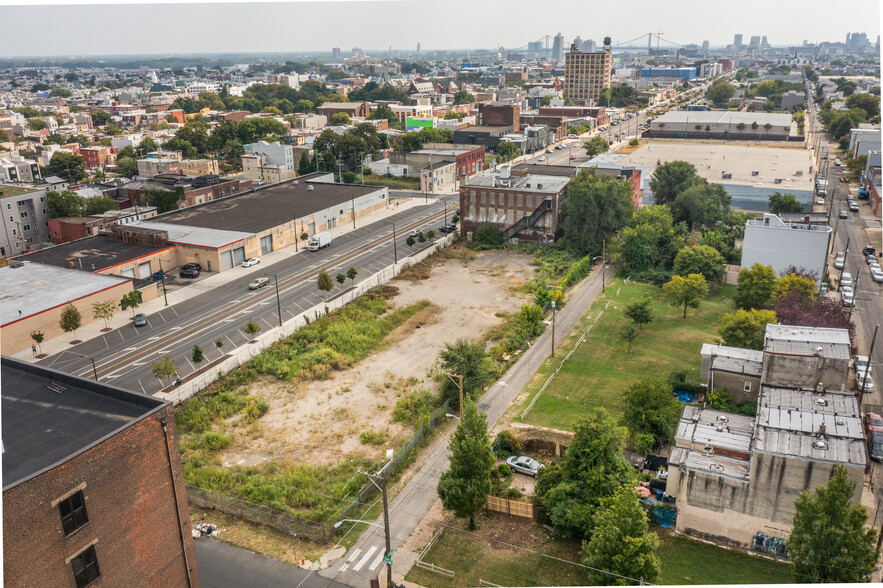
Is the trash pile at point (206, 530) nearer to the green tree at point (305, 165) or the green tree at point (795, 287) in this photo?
the green tree at point (795, 287)

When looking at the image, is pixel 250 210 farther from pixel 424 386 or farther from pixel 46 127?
pixel 46 127

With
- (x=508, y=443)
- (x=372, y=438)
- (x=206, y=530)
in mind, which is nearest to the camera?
(x=206, y=530)

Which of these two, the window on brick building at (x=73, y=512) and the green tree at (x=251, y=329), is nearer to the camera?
the window on brick building at (x=73, y=512)

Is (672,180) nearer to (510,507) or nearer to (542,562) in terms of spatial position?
(510,507)

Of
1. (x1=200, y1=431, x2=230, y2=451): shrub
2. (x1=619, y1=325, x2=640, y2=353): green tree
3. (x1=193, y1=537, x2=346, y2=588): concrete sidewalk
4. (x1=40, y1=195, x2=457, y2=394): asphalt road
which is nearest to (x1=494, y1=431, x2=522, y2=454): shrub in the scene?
(x1=193, y1=537, x2=346, y2=588): concrete sidewalk

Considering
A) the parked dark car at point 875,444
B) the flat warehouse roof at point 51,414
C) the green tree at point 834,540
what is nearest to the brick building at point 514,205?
the parked dark car at point 875,444

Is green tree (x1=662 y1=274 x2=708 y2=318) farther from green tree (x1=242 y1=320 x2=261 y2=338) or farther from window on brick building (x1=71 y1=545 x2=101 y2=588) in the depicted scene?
window on brick building (x1=71 y1=545 x2=101 y2=588)

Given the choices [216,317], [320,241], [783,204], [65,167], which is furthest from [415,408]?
[65,167]
